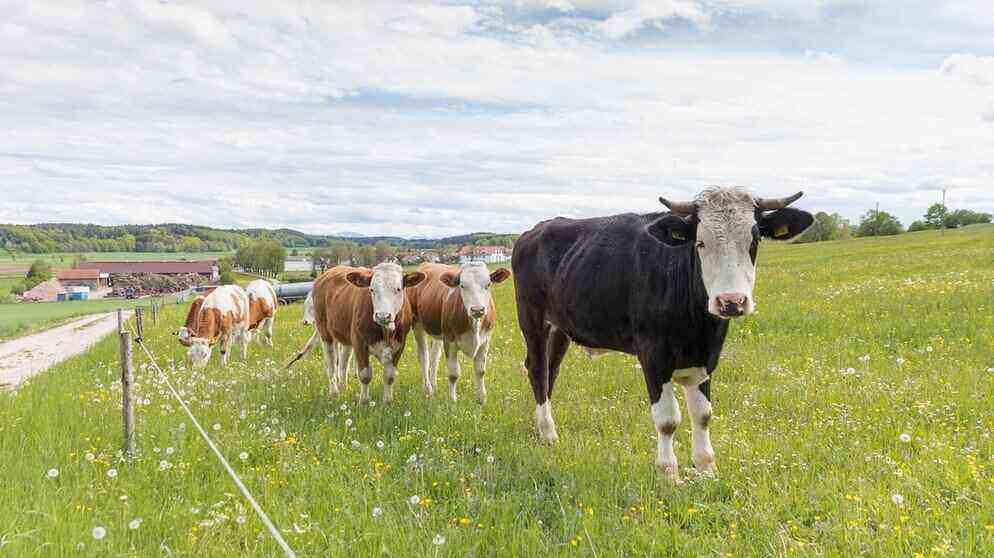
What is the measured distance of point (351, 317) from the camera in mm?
10594

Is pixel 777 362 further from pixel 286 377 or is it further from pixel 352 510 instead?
pixel 286 377

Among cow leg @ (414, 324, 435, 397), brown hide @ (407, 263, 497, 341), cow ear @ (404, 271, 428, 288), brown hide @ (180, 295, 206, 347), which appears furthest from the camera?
brown hide @ (180, 295, 206, 347)

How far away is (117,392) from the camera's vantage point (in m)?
10.0

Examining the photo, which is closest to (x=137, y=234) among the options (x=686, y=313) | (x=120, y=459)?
(x=120, y=459)

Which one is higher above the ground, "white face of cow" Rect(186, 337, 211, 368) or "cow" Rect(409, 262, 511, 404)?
"cow" Rect(409, 262, 511, 404)

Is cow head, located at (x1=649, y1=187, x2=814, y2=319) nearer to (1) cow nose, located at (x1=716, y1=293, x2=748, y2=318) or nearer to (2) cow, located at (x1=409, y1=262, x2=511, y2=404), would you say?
(1) cow nose, located at (x1=716, y1=293, x2=748, y2=318)

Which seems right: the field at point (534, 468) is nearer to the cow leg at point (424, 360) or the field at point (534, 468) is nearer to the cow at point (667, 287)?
the cow leg at point (424, 360)

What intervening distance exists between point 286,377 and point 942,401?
34.1ft

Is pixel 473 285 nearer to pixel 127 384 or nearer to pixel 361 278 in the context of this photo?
pixel 361 278

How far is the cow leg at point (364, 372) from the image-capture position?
31.9 feet

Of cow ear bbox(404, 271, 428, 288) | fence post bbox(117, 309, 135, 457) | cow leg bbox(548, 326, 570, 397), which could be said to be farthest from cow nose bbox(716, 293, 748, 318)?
cow ear bbox(404, 271, 428, 288)

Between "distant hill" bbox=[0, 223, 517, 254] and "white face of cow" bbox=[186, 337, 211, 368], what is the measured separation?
1437 cm

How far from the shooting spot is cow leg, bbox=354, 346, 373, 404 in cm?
971

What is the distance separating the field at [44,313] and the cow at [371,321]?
20.7 metres
